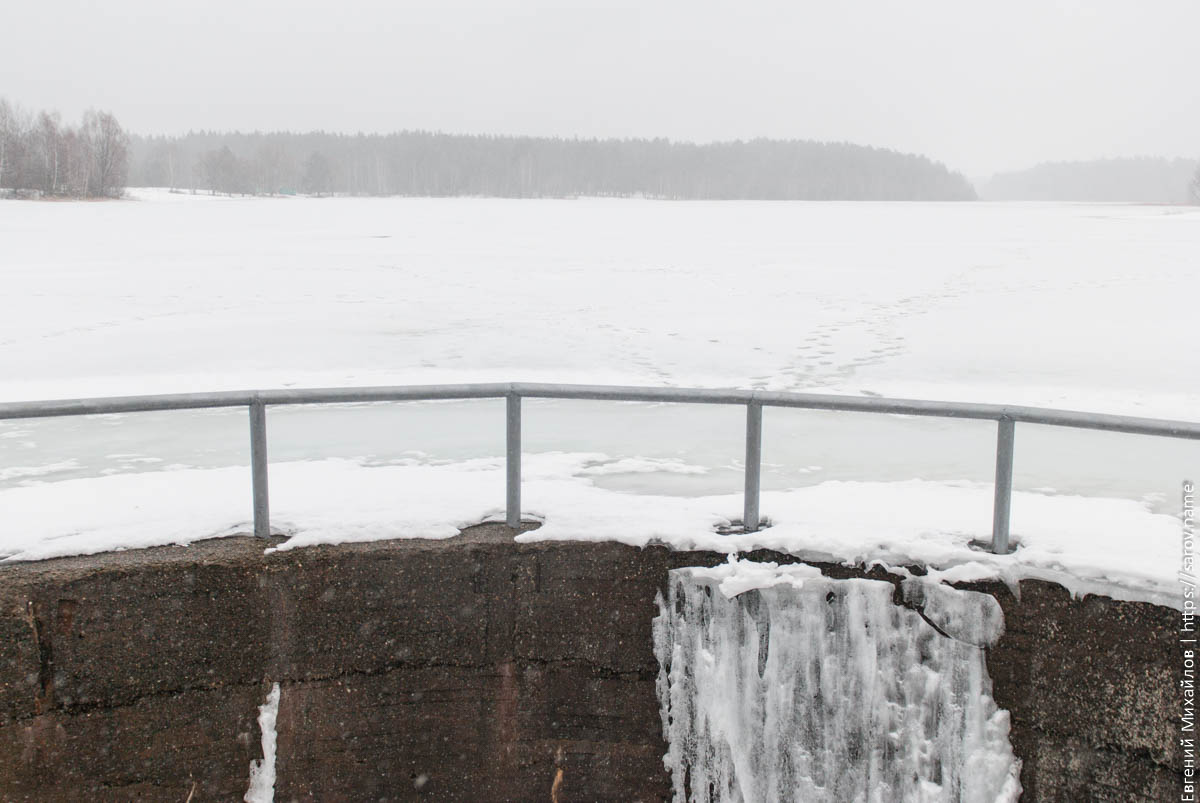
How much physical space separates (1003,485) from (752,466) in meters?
1.17

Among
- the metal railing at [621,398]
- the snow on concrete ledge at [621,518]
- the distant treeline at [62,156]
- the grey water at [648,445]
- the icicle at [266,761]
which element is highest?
the distant treeline at [62,156]

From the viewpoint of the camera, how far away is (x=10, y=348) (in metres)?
12.1

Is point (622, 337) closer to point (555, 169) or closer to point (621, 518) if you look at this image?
point (621, 518)

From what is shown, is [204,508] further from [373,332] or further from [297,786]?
[373,332]

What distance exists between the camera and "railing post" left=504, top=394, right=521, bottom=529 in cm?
511

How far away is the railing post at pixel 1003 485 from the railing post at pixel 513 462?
7.50 ft

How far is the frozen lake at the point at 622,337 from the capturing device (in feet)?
20.5

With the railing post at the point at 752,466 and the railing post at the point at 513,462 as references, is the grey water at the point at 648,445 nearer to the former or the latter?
the railing post at the point at 752,466

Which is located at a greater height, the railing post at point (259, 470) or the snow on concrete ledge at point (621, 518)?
the railing post at point (259, 470)

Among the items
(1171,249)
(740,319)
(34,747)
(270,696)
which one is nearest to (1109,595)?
(270,696)

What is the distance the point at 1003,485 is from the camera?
4793 mm

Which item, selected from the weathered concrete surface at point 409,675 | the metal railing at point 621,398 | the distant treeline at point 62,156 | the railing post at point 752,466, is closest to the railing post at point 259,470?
the metal railing at point 621,398

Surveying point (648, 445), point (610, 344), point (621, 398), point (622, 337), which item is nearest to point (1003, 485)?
point (621, 398)

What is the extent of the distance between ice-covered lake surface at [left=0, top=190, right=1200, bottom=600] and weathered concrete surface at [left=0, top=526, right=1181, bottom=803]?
0.35 m
